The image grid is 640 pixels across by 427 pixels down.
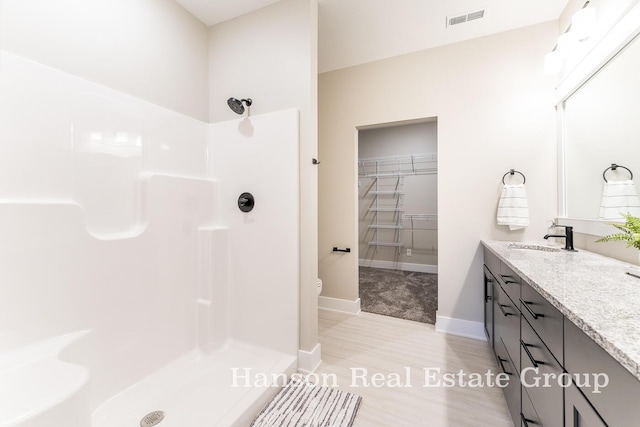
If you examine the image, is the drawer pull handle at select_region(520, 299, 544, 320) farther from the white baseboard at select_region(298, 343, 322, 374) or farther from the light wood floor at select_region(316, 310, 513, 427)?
the white baseboard at select_region(298, 343, 322, 374)

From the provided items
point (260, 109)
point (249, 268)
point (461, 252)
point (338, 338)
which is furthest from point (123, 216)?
point (461, 252)

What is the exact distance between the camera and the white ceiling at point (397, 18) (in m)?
1.92

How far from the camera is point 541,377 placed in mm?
936

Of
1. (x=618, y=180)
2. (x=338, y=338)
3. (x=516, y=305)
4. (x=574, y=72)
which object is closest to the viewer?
(x=516, y=305)

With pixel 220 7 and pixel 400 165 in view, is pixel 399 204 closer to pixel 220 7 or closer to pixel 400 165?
pixel 400 165

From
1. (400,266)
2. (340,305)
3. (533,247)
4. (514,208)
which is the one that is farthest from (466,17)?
(400,266)

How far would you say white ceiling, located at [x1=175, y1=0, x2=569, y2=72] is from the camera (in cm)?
192

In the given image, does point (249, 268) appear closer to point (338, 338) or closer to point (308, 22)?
point (338, 338)

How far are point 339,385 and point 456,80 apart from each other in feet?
8.67

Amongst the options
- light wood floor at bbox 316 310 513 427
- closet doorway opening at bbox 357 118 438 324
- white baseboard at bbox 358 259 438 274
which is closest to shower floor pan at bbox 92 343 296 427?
light wood floor at bbox 316 310 513 427

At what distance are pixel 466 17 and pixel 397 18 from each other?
0.53 meters

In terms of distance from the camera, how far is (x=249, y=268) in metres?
1.94

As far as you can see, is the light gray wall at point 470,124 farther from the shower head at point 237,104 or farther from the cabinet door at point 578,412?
the cabinet door at point 578,412

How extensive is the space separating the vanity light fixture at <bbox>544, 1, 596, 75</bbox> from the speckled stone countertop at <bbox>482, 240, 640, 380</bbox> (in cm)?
135
